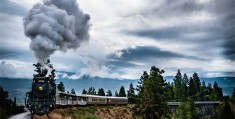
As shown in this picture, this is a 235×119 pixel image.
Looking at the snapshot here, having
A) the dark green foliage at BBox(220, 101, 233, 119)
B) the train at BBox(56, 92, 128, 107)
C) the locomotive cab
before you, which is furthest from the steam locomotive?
the dark green foliage at BBox(220, 101, 233, 119)

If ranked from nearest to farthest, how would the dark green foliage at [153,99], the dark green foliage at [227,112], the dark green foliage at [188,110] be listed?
the dark green foliage at [153,99] < the dark green foliage at [227,112] < the dark green foliage at [188,110]

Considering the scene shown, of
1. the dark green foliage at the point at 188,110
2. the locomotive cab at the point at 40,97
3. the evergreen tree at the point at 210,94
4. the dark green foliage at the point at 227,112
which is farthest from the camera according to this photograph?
the evergreen tree at the point at 210,94

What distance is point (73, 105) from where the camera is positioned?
49.3 meters

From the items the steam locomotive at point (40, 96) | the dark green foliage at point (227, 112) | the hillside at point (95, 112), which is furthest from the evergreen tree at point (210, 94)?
the steam locomotive at point (40, 96)

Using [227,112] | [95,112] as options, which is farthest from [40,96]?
[227,112]

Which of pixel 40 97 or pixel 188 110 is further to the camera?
pixel 188 110

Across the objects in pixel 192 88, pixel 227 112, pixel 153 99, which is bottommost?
pixel 227 112

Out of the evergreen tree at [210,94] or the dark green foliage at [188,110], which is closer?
the dark green foliage at [188,110]

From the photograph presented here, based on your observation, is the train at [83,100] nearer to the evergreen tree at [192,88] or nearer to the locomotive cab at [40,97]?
the locomotive cab at [40,97]

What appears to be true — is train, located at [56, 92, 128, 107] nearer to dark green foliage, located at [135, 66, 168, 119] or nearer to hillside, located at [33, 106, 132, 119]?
hillside, located at [33, 106, 132, 119]

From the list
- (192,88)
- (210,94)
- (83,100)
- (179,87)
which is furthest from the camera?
(192,88)

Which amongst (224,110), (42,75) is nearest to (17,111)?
(42,75)

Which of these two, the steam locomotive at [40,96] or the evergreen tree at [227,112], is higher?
the steam locomotive at [40,96]

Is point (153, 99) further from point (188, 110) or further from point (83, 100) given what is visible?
point (188, 110)
